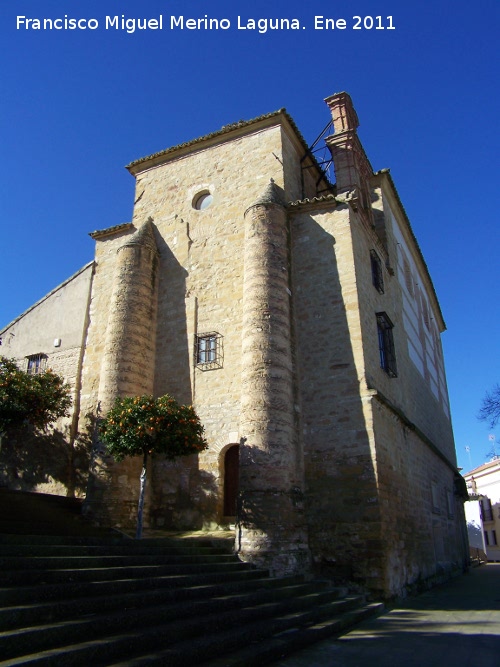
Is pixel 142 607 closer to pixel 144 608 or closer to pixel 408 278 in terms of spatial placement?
pixel 144 608

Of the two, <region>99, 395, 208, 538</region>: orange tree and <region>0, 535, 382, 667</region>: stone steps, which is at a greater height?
<region>99, 395, 208, 538</region>: orange tree

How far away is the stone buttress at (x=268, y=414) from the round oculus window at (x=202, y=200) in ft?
8.97

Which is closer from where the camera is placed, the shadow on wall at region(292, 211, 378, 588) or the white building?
the shadow on wall at region(292, 211, 378, 588)

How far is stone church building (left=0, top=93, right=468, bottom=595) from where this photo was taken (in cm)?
1003

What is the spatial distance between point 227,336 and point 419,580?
749cm

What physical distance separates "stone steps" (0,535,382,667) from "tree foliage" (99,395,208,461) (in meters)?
1.85

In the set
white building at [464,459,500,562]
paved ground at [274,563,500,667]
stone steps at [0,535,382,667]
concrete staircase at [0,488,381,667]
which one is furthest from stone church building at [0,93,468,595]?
white building at [464,459,500,562]

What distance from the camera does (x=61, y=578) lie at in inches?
210

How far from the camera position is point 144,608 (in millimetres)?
5418

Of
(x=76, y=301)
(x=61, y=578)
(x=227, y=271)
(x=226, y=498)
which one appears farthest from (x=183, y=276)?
(x=61, y=578)

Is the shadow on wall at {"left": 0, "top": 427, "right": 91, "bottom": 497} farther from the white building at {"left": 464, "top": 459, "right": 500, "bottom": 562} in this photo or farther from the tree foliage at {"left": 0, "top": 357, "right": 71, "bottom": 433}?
the white building at {"left": 464, "top": 459, "right": 500, "bottom": 562}

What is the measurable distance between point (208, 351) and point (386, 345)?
4.76 meters

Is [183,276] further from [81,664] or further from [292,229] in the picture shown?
[81,664]

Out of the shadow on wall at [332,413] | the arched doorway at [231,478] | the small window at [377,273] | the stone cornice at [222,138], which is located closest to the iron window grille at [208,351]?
the shadow on wall at [332,413]
